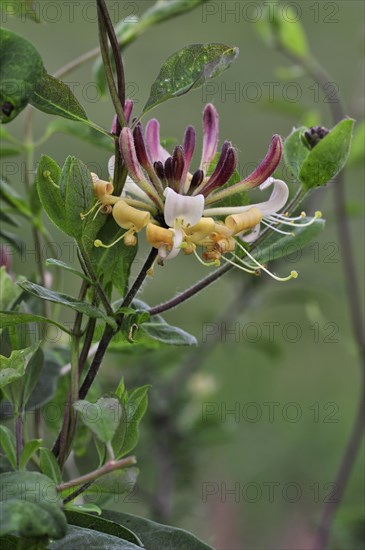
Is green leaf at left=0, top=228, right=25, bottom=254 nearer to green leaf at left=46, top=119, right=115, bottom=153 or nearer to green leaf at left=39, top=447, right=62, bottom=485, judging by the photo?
green leaf at left=46, top=119, right=115, bottom=153

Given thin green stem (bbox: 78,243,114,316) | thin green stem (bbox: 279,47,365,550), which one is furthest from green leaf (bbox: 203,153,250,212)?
thin green stem (bbox: 279,47,365,550)

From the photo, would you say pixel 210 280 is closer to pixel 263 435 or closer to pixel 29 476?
pixel 29 476

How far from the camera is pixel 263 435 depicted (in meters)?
2.13

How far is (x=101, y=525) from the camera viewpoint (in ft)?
1.63

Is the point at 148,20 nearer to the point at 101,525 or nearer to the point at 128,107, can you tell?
the point at 128,107

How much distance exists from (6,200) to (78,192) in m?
0.26

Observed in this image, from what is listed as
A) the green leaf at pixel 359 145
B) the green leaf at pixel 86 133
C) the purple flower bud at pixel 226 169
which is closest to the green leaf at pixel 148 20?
the green leaf at pixel 86 133

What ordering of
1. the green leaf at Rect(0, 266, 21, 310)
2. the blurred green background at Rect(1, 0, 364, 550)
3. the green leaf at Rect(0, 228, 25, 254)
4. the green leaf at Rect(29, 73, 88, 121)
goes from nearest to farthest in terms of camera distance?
the green leaf at Rect(29, 73, 88, 121) → the green leaf at Rect(0, 266, 21, 310) → the green leaf at Rect(0, 228, 25, 254) → the blurred green background at Rect(1, 0, 364, 550)

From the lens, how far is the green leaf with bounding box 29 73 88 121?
0.52m

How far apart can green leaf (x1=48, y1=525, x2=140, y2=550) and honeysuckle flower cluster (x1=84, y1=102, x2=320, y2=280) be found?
16 cm

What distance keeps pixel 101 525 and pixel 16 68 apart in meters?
0.26

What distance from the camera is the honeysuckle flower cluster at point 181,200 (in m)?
0.50

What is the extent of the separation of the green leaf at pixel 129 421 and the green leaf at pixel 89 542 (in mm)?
49

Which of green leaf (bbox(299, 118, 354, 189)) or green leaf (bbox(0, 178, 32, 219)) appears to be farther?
green leaf (bbox(0, 178, 32, 219))
